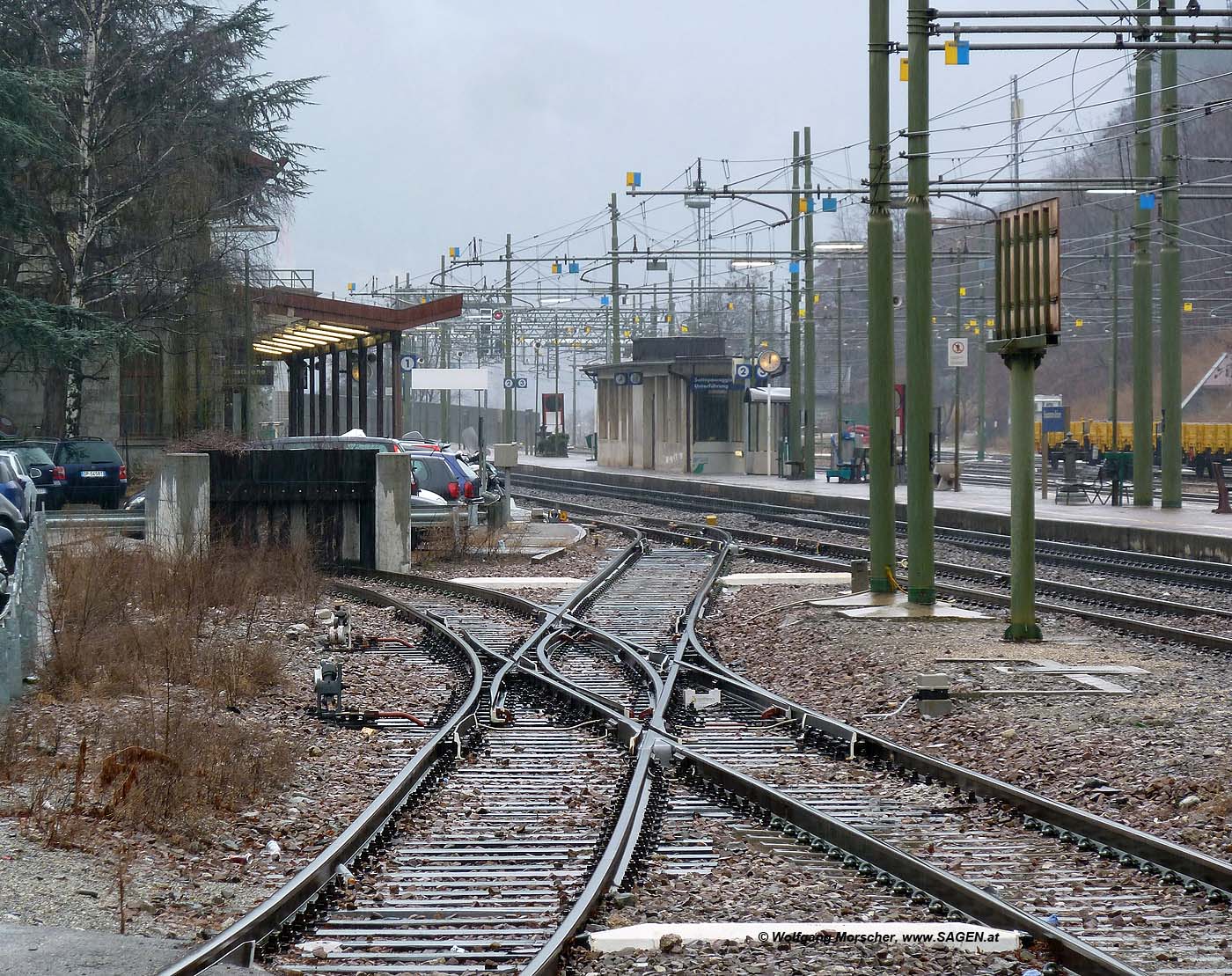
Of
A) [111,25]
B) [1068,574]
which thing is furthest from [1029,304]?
[111,25]

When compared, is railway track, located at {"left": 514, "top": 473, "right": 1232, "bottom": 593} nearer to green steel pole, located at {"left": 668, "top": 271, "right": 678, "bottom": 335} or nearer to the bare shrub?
the bare shrub

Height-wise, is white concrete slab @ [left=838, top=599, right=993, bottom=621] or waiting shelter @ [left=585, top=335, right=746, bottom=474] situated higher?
waiting shelter @ [left=585, top=335, right=746, bottom=474]

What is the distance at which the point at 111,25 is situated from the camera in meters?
40.1

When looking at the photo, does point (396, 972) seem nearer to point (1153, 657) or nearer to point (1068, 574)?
point (1153, 657)

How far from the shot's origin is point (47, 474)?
34875 mm

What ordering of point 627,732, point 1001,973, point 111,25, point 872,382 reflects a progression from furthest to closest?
point 111,25 < point 872,382 < point 627,732 < point 1001,973

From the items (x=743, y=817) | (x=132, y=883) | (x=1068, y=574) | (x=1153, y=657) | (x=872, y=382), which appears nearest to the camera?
(x=132, y=883)

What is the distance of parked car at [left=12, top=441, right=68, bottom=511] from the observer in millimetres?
34188

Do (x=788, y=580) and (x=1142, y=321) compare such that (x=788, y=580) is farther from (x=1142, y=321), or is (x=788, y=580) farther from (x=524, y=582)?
(x=1142, y=321)

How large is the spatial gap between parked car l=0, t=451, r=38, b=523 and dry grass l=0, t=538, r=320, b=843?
3964 millimetres

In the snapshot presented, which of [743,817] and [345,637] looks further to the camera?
[345,637]

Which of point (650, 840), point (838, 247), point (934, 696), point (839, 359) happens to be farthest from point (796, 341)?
point (650, 840)

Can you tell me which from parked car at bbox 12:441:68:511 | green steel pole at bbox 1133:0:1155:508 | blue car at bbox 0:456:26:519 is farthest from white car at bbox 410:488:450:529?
green steel pole at bbox 1133:0:1155:508

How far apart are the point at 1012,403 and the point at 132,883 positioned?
436 inches
